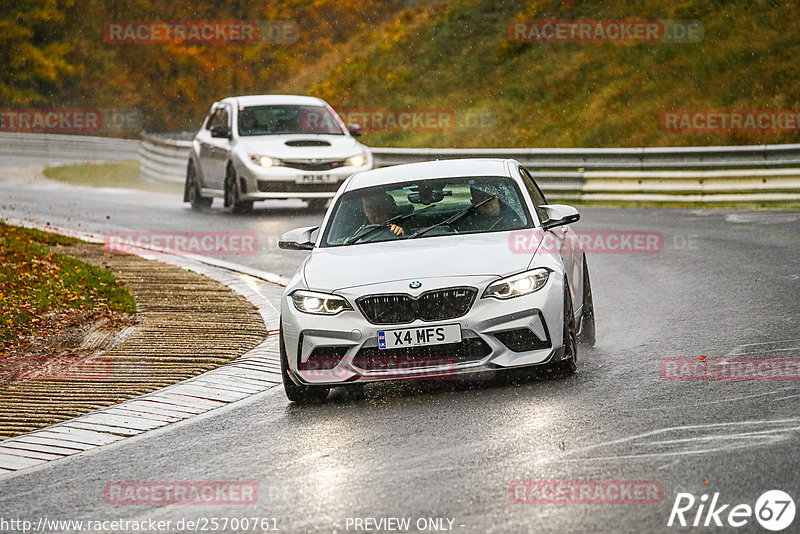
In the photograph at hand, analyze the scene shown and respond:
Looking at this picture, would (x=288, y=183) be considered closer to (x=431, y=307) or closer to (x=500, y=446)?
(x=431, y=307)

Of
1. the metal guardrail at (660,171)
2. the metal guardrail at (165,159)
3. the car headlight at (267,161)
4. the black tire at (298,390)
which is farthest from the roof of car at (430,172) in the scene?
the metal guardrail at (165,159)

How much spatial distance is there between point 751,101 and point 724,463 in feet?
80.8

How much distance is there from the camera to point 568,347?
337 inches

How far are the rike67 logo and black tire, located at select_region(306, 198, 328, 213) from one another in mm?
16632

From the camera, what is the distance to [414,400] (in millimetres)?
8477

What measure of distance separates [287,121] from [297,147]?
1.34 metres

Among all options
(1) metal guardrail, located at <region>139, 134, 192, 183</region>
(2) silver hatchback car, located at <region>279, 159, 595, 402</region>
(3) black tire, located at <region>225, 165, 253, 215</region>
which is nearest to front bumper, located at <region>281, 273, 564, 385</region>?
(2) silver hatchback car, located at <region>279, 159, 595, 402</region>

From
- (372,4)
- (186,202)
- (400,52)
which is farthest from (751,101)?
(372,4)

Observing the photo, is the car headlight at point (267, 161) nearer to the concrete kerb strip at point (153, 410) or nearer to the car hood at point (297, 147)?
the car hood at point (297, 147)

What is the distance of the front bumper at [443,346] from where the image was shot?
828 centimetres

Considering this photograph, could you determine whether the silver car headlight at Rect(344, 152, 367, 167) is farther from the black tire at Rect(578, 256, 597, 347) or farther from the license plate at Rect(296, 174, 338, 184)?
the black tire at Rect(578, 256, 597, 347)

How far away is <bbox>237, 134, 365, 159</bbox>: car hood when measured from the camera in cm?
2125

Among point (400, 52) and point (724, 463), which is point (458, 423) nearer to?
point (724, 463)

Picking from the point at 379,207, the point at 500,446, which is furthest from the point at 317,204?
the point at 500,446
